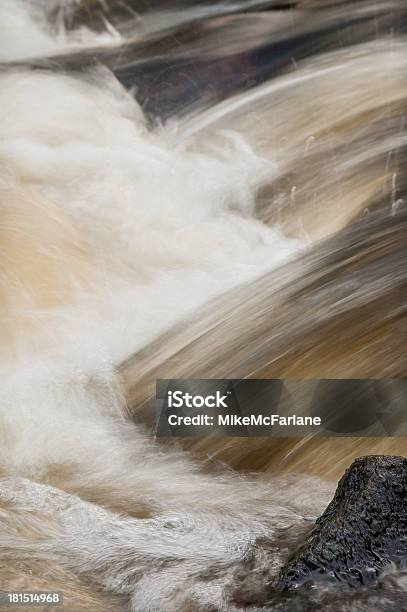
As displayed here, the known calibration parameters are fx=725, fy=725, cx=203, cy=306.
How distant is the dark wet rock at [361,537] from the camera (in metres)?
2.66

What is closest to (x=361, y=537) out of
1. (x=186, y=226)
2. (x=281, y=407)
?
(x=281, y=407)

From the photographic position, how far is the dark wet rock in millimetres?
2656

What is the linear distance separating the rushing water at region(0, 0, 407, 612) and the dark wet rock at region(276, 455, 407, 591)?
66 cm

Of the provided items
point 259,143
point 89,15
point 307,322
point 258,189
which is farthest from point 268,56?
point 307,322

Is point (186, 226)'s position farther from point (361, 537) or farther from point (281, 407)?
point (361, 537)

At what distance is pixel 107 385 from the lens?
142 inches

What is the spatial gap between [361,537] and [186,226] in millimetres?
1769

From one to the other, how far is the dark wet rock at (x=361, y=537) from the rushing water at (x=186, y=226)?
662 millimetres

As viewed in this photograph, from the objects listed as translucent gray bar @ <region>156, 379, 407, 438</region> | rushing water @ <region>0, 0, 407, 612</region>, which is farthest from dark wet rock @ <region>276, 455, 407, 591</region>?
translucent gray bar @ <region>156, 379, 407, 438</region>

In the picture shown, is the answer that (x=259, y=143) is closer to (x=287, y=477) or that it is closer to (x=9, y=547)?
(x=287, y=477)

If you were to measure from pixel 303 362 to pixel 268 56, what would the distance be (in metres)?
1.61

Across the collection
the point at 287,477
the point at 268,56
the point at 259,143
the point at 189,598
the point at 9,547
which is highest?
the point at 268,56

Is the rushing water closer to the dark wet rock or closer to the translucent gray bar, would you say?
the translucent gray bar

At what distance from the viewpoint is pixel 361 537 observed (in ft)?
8.84
